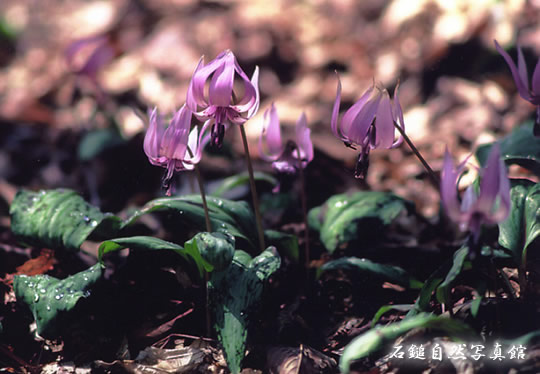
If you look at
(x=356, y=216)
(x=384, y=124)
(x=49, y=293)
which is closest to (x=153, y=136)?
(x=49, y=293)

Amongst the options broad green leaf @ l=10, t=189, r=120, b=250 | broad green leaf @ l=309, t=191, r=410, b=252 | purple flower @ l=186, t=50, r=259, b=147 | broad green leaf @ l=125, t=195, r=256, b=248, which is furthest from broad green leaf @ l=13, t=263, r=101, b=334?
broad green leaf @ l=309, t=191, r=410, b=252

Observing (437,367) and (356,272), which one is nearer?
(437,367)

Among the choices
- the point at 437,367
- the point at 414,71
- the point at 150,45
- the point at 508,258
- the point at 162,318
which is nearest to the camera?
the point at 437,367

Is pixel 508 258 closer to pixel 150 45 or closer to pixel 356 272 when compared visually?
pixel 356 272

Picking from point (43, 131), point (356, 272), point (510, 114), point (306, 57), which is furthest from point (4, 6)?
point (356, 272)

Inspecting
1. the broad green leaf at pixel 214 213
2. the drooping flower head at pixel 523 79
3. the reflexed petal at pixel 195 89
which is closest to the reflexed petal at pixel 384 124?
the drooping flower head at pixel 523 79

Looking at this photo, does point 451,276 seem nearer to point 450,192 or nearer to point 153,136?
point 450,192

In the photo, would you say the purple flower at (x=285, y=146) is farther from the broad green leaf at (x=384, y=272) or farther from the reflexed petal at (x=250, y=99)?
the broad green leaf at (x=384, y=272)
